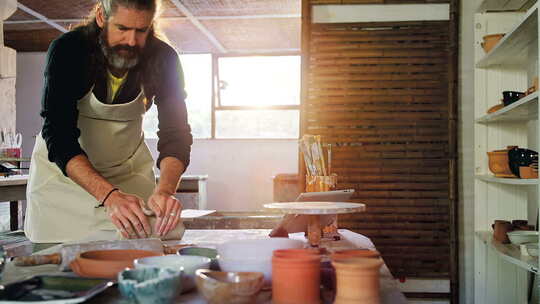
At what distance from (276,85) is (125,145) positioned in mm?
5580

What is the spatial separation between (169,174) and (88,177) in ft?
1.05

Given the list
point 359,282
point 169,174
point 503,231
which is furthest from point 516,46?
point 359,282

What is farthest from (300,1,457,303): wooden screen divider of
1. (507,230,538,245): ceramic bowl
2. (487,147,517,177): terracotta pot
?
(507,230,538,245): ceramic bowl

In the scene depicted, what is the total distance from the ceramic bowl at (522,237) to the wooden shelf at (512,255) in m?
0.03

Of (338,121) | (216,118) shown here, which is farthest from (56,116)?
(216,118)

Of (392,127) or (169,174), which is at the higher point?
(392,127)

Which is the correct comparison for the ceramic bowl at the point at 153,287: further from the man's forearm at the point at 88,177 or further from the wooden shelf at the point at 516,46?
the wooden shelf at the point at 516,46

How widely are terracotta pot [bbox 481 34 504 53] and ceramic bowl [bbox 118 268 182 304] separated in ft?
Result: 8.72

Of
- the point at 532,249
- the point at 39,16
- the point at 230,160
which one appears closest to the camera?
the point at 532,249

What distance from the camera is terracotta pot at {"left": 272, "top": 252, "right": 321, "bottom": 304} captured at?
1054 millimetres

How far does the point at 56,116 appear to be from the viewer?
6.53 ft

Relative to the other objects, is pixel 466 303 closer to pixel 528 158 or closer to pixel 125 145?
pixel 528 158

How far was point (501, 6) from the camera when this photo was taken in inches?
129

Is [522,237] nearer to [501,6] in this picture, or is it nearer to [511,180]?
[511,180]
